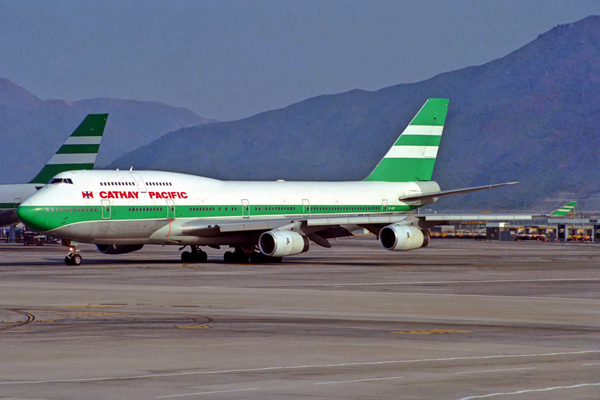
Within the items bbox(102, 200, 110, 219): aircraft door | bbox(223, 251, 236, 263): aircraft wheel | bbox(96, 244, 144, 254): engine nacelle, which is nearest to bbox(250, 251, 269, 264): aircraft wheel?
bbox(223, 251, 236, 263): aircraft wheel

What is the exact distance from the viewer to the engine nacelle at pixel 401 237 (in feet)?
165

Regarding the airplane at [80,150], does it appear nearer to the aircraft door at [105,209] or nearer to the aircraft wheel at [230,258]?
the aircraft wheel at [230,258]

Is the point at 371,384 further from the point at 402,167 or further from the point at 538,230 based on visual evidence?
the point at 538,230

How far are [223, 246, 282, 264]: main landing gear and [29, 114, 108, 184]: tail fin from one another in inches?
1156

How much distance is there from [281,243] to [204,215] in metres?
5.60

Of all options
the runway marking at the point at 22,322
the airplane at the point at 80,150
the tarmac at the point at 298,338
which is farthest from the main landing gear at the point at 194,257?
the runway marking at the point at 22,322

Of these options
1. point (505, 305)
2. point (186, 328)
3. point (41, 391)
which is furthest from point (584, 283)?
point (41, 391)

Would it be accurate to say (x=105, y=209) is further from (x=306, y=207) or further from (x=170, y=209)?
(x=306, y=207)

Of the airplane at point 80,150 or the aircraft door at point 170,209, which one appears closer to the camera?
the aircraft door at point 170,209

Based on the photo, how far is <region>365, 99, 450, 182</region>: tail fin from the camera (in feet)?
209

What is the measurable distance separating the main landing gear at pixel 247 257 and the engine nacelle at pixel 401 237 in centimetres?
635

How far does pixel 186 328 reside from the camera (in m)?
21.2

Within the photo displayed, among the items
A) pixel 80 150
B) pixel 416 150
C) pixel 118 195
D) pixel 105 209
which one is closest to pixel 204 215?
pixel 118 195

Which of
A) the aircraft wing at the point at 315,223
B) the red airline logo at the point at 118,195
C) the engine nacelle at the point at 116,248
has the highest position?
the red airline logo at the point at 118,195
